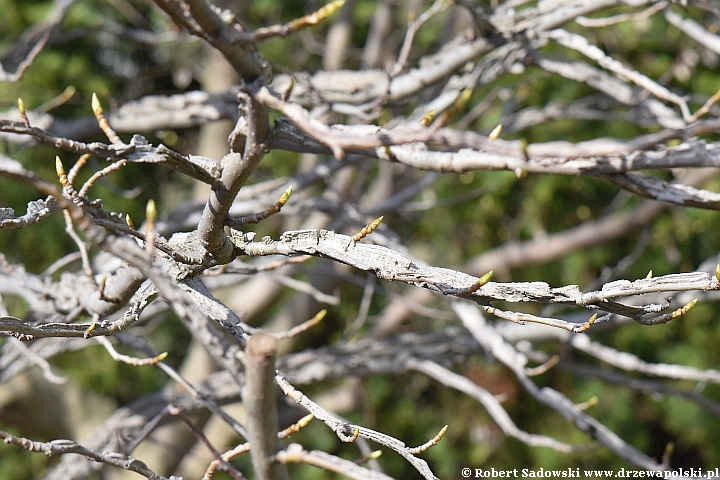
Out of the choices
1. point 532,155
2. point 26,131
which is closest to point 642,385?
point 532,155

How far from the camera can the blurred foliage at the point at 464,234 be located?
8.98 feet

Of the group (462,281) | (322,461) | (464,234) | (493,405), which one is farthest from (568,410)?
(464,234)

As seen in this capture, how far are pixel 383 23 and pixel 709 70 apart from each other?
1.41m

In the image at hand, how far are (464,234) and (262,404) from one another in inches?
107

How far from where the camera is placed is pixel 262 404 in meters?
0.58

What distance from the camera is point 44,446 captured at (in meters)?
0.84

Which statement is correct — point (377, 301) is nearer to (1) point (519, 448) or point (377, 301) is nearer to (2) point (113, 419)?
(1) point (519, 448)

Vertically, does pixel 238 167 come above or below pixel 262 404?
above

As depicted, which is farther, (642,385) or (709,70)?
(709,70)

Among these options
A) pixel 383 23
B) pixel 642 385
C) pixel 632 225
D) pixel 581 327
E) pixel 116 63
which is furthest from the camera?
pixel 116 63

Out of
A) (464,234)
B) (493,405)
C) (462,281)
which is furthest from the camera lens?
(464,234)

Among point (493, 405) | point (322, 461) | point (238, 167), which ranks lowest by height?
point (493, 405)

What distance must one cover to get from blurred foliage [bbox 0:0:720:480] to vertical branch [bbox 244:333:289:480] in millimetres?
1980

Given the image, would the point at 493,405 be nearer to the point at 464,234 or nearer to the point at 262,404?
the point at 262,404
